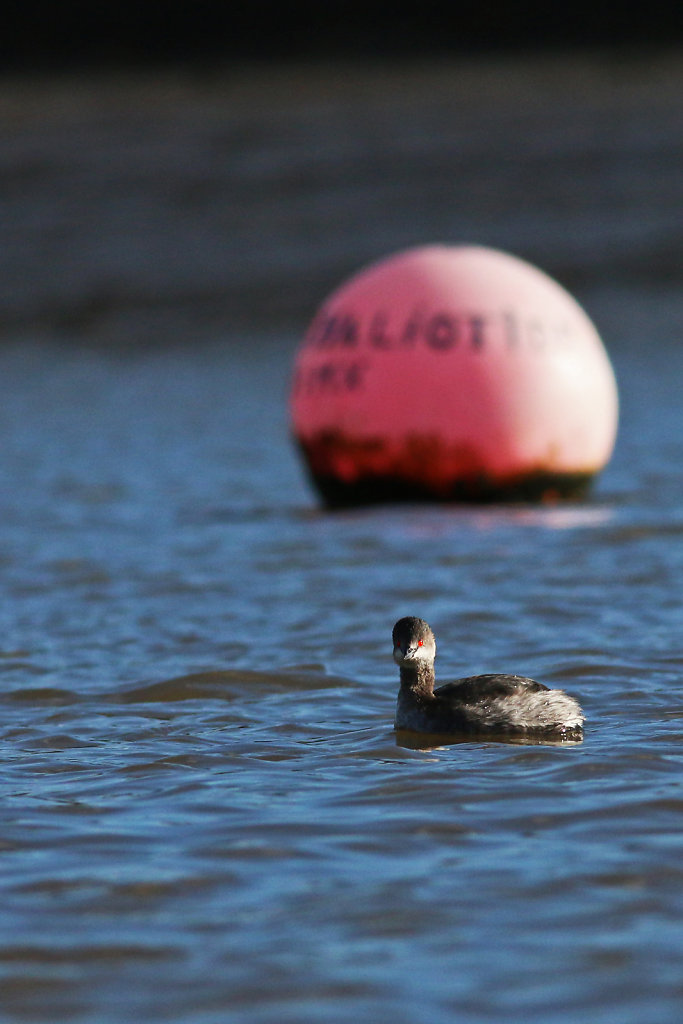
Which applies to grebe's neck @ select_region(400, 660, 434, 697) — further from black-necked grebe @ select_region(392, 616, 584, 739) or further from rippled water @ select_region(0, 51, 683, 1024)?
rippled water @ select_region(0, 51, 683, 1024)

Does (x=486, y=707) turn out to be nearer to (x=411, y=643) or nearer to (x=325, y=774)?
(x=411, y=643)

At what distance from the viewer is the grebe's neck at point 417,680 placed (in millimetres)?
7117

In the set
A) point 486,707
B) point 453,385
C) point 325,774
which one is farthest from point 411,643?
point 453,385

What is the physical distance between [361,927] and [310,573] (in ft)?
20.5

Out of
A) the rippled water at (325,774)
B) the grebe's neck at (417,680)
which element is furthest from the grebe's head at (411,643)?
the rippled water at (325,774)

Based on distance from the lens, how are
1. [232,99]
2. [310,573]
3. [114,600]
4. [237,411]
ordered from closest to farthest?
[114,600]
[310,573]
[237,411]
[232,99]

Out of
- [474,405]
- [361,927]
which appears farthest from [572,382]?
[361,927]

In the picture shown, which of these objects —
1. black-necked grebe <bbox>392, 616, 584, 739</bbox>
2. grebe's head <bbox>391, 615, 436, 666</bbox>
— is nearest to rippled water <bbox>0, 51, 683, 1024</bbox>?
black-necked grebe <bbox>392, 616, 584, 739</bbox>

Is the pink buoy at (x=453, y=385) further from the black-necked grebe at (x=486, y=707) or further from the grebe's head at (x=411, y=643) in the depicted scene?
the black-necked grebe at (x=486, y=707)

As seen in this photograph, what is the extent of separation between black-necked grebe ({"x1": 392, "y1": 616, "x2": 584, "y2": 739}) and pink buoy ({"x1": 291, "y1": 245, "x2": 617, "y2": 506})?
554 centimetres

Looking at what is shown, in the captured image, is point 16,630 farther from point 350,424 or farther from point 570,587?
point 350,424

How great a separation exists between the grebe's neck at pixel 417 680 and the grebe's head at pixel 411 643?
1.4 inches

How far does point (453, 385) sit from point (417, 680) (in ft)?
18.2

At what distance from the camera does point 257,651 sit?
8812mm
